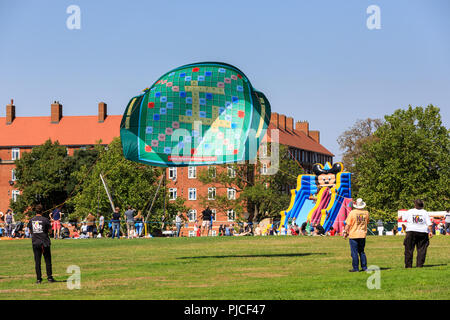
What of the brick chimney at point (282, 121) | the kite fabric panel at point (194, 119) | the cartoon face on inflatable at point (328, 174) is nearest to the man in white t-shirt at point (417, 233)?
the kite fabric panel at point (194, 119)

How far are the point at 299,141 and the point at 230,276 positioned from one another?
135243 mm

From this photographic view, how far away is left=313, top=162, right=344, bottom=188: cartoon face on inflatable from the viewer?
60.0m

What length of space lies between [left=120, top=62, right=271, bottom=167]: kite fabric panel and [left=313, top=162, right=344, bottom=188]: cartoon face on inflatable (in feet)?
111

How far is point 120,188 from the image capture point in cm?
9131

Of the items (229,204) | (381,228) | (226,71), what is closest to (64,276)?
(226,71)

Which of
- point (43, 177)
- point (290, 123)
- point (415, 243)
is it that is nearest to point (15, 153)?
point (43, 177)

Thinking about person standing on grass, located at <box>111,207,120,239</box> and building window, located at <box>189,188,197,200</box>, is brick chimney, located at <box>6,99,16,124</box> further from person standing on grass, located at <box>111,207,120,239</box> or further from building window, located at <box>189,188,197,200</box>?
person standing on grass, located at <box>111,207,120,239</box>

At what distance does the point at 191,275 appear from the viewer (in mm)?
19656

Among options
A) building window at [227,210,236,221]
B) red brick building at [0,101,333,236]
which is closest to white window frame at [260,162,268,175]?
building window at [227,210,236,221]

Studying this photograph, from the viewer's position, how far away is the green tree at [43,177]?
10450cm

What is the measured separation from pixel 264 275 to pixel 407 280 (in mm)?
3720

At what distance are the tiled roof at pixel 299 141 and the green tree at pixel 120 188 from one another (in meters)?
40.0
